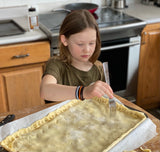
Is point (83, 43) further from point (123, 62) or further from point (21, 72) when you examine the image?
point (123, 62)

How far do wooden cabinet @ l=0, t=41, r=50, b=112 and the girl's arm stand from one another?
797 millimetres

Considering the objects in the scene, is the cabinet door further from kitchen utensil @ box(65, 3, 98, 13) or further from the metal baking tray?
kitchen utensil @ box(65, 3, 98, 13)

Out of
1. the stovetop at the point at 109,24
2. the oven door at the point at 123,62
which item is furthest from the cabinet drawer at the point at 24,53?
the oven door at the point at 123,62

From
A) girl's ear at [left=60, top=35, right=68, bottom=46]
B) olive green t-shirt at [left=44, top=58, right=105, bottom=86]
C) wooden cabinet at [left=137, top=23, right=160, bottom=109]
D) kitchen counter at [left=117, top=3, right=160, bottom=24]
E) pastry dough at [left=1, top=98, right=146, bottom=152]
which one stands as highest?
girl's ear at [left=60, top=35, right=68, bottom=46]

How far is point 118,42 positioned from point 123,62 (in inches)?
8.9

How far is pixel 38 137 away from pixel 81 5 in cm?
188

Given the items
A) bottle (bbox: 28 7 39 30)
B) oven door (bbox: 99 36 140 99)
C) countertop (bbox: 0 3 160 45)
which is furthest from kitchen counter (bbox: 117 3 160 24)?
bottle (bbox: 28 7 39 30)

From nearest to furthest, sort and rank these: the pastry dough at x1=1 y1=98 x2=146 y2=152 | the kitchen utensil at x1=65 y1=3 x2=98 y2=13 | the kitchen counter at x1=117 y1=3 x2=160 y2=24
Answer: the pastry dough at x1=1 y1=98 x2=146 y2=152, the kitchen counter at x1=117 y1=3 x2=160 y2=24, the kitchen utensil at x1=65 y1=3 x2=98 y2=13

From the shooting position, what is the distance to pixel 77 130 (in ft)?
3.67

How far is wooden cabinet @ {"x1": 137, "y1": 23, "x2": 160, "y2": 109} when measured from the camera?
2527mm

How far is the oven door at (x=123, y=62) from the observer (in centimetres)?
238

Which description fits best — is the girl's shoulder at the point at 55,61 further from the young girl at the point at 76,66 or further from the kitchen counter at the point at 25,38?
the kitchen counter at the point at 25,38

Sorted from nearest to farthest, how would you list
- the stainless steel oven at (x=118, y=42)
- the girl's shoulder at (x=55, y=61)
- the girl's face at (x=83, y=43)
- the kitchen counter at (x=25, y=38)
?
1. the girl's face at (x=83, y=43)
2. the girl's shoulder at (x=55, y=61)
3. the kitchen counter at (x=25, y=38)
4. the stainless steel oven at (x=118, y=42)

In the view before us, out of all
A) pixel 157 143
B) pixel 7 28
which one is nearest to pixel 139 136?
pixel 157 143
